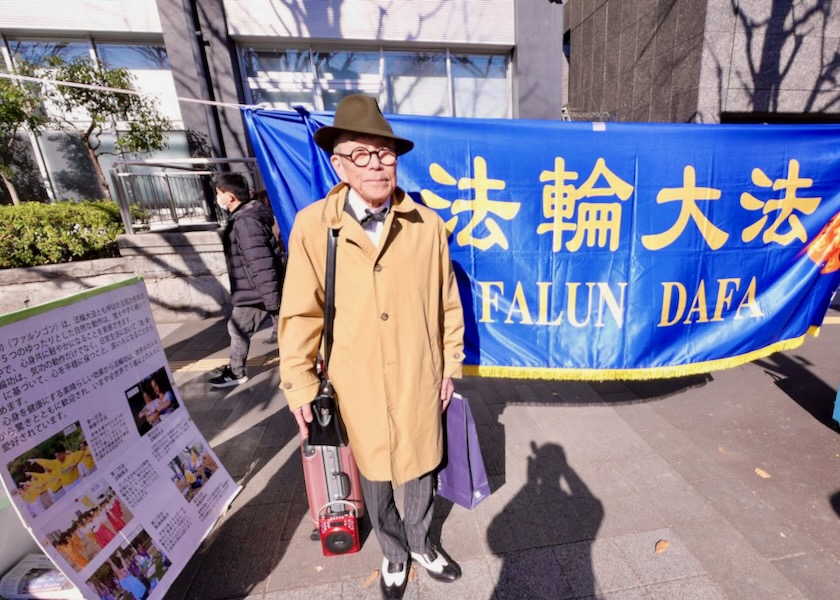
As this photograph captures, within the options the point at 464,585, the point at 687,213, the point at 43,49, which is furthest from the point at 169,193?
the point at 687,213

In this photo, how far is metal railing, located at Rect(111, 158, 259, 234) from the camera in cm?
608

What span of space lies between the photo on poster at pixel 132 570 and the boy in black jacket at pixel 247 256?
2272mm

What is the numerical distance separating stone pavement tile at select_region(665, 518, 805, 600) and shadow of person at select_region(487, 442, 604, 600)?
0.52 metres

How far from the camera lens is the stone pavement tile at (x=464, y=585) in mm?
2004

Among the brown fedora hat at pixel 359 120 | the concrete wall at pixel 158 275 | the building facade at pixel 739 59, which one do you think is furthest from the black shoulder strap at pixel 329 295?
the building facade at pixel 739 59

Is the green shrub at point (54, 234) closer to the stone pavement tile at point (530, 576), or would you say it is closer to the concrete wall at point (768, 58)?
the stone pavement tile at point (530, 576)

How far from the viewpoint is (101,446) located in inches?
71.7

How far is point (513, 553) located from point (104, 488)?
2153mm

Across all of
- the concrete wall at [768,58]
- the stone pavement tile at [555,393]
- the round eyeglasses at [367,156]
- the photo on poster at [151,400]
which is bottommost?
the stone pavement tile at [555,393]

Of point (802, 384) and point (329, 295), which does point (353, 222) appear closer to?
point (329, 295)

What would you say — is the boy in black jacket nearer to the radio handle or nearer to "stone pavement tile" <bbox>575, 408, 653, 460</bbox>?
the radio handle

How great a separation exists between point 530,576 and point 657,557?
747 millimetres

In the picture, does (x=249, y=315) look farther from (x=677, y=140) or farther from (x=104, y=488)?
(x=677, y=140)

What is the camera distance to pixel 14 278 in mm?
5812
